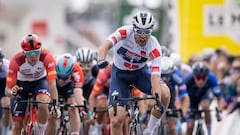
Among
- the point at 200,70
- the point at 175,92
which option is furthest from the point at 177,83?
the point at 200,70

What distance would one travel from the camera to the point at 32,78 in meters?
16.6

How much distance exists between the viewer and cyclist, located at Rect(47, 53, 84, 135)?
55.6ft

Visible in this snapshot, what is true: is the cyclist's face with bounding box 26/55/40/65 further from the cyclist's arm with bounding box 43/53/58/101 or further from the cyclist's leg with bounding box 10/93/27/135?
the cyclist's leg with bounding box 10/93/27/135

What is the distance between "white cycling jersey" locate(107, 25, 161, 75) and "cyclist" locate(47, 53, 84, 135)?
1.03 metres

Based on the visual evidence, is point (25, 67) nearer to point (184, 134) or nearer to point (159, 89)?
point (159, 89)

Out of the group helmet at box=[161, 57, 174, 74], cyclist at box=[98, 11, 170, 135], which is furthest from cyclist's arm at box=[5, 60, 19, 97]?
helmet at box=[161, 57, 174, 74]

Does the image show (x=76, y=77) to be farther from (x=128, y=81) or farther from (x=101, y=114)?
(x=101, y=114)

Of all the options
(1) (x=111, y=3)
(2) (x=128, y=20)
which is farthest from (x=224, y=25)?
(1) (x=111, y=3)

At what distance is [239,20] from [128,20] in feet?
13.2

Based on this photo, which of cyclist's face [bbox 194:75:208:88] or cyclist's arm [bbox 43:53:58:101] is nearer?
cyclist's arm [bbox 43:53:58:101]

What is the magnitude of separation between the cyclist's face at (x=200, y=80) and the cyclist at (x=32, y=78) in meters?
4.16

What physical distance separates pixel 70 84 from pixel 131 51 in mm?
2123

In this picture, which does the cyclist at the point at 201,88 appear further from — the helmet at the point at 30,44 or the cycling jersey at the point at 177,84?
the helmet at the point at 30,44

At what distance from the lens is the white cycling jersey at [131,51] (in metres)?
15.7
